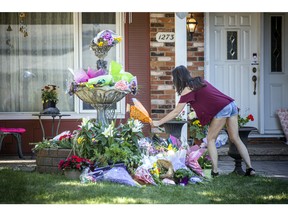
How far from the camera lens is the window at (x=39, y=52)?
11438 millimetres

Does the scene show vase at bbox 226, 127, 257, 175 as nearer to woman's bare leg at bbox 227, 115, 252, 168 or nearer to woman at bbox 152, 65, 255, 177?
woman's bare leg at bbox 227, 115, 252, 168

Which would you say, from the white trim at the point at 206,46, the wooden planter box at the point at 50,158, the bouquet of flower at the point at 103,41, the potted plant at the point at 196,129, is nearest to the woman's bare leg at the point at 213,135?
the bouquet of flower at the point at 103,41

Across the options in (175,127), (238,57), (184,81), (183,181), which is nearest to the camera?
(183,181)

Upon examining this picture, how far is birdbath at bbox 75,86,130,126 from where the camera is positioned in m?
8.25

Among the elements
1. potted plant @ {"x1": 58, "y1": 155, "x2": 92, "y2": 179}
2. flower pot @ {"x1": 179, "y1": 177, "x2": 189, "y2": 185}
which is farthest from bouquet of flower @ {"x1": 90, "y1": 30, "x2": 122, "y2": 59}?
flower pot @ {"x1": 179, "y1": 177, "x2": 189, "y2": 185}

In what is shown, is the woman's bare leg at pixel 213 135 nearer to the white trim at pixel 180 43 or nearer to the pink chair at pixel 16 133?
the white trim at pixel 180 43

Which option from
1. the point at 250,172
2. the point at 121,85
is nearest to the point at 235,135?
the point at 250,172

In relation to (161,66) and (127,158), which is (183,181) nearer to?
(127,158)

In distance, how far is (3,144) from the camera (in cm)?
1122

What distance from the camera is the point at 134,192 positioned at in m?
6.89

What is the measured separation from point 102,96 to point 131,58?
10.5 ft

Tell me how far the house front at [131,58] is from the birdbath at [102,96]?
2644mm

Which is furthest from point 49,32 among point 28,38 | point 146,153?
point 146,153

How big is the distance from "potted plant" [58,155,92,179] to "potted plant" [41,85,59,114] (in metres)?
3.04
